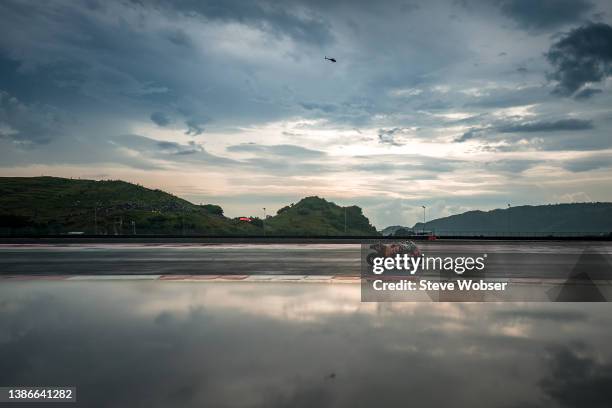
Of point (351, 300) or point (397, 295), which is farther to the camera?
point (397, 295)

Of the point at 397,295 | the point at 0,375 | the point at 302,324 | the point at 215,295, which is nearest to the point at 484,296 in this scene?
the point at 397,295

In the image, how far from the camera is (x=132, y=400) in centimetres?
673

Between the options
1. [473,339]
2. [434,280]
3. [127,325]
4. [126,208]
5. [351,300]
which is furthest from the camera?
[126,208]

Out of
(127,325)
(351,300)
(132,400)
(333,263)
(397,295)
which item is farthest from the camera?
(333,263)

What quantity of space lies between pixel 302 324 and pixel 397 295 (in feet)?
19.1

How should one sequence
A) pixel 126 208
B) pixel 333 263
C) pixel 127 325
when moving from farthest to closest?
pixel 126 208, pixel 333 263, pixel 127 325

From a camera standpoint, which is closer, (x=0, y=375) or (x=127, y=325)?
(x=0, y=375)

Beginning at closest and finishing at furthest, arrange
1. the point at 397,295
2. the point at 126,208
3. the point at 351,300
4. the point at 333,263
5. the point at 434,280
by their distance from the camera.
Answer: the point at 351,300, the point at 397,295, the point at 434,280, the point at 333,263, the point at 126,208

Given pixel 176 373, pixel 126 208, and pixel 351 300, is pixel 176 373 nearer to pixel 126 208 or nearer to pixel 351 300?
pixel 351 300

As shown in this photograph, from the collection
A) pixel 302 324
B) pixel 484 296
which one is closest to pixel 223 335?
pixel 302 324

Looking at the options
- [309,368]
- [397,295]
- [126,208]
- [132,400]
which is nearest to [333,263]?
[397,295]

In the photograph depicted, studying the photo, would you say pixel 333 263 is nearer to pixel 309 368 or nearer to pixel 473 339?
pixel 473 339

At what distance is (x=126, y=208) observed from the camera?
183250 millimetres

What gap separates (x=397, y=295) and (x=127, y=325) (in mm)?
9469
